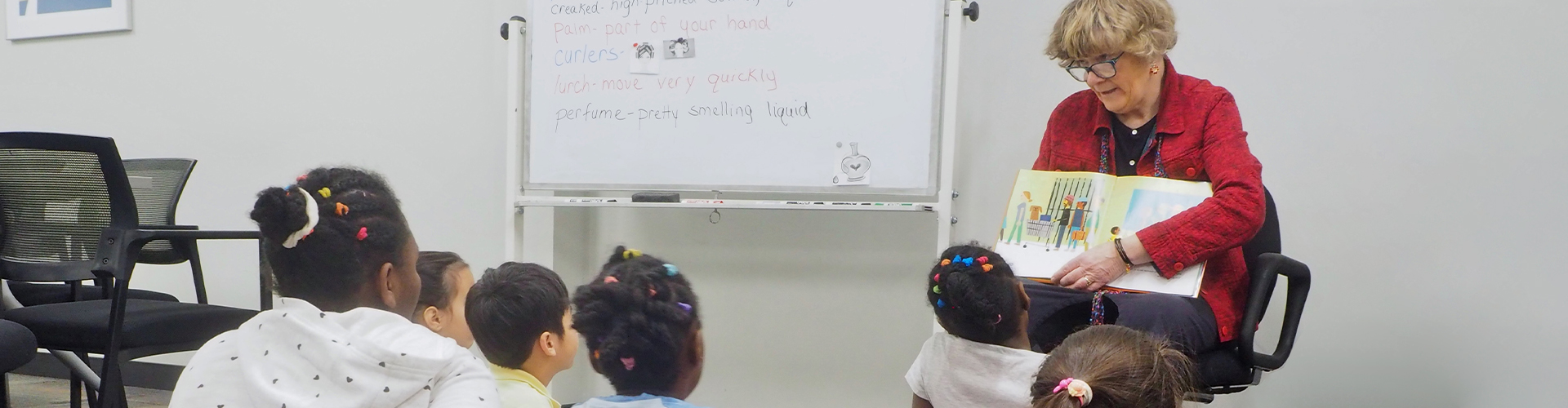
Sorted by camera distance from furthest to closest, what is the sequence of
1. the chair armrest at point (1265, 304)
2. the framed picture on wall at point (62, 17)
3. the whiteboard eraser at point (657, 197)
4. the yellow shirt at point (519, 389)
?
the framed picture on wall at point (62, 17) → the whiteboard eraser at point (657, 197) → the chair armrest at point (1265, 304) → the yellow shirt at point (519, 389)

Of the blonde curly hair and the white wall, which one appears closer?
the blonde curly hair

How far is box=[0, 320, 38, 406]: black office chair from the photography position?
1.60 m

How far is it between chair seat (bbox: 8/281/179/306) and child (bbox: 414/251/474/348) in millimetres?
1140

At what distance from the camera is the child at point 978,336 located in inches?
51.3

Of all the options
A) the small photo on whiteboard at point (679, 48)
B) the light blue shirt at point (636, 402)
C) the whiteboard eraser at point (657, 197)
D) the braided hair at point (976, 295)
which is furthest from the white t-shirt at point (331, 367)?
the small photo on whiteboard at point (679, 48)

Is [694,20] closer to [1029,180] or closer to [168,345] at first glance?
[1029,180]

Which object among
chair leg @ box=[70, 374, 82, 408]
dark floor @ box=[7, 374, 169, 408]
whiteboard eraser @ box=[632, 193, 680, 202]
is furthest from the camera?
dark floor @ box=[7, 374, 169, 408]

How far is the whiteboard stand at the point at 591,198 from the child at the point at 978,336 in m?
0.69

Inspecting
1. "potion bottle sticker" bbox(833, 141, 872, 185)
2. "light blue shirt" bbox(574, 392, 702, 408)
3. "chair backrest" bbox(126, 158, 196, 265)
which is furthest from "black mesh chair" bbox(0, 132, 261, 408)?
"potion bottle sticker" bbox(833, 141, 872, 185)

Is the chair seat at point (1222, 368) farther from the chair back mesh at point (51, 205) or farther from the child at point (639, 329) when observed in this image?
the chair back mesh at point (51, 205)

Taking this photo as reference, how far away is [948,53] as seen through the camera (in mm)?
2104

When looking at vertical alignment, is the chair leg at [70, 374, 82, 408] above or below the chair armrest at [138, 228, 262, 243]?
below

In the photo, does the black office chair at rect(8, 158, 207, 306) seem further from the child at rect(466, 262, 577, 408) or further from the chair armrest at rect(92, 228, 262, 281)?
the child at rect(466, 262, 577, 408)

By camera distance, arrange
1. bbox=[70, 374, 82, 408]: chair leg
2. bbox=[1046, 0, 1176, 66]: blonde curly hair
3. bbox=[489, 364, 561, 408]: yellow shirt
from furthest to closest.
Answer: bbox=[70, 374, 82, 408]: chair leg < bbox=[1046, 0, 1176, 66]: blonde curly hair < bbox=[489, 364, 561, 408]: yellow shirt
